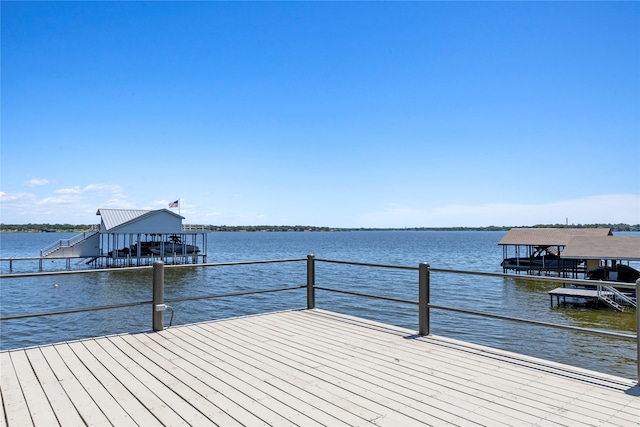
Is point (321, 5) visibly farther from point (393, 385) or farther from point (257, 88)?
point (393, 385)

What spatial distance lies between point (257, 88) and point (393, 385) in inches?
697

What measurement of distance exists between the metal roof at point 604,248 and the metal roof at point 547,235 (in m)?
5.40

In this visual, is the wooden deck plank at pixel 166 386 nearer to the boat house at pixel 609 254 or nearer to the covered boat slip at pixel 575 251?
the boat house at pixel 609 254

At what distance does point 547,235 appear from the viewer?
34.0 m

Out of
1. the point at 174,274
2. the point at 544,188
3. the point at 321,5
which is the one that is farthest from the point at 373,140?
the point at 544,188

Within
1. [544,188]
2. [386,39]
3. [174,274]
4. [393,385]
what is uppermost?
[386,39]

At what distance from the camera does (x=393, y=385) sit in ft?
11.5

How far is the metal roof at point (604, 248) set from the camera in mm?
22203

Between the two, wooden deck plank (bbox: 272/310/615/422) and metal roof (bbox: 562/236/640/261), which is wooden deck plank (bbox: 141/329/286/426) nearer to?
wooden deck plank (bbox: 272/310/615/422)

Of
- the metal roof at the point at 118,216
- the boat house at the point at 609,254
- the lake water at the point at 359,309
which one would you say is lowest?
the lake water at the point at 359,309

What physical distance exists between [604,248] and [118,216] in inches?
1520

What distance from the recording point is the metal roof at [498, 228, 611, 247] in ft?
106

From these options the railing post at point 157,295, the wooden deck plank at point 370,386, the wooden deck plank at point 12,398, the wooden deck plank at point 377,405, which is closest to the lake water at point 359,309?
the railing post at point 157,295

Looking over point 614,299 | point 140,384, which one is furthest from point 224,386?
point 614,299
